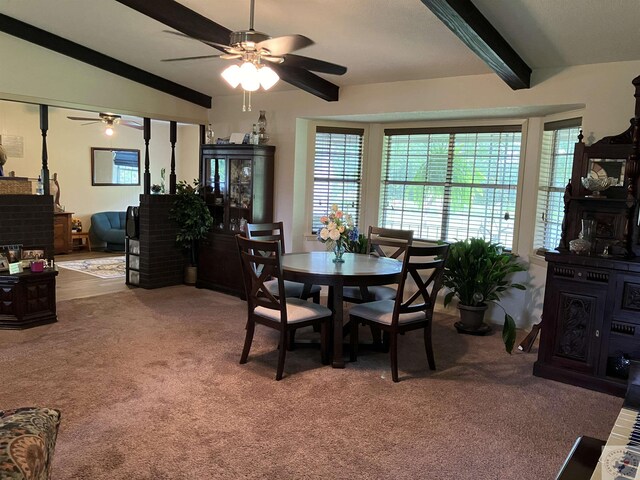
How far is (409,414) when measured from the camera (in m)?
3.10

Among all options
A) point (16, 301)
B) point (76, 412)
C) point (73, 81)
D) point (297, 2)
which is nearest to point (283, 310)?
point (76, 412)

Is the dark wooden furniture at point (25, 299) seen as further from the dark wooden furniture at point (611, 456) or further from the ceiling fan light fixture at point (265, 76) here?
the dark wooden furniture at point (611, 456)

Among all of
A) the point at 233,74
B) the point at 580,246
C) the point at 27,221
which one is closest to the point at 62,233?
the point at 27,221

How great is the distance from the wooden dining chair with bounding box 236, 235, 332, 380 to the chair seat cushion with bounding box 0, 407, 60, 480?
199cm

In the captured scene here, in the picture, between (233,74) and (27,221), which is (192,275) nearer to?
(27,221)

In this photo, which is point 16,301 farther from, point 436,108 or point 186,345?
point 436,108

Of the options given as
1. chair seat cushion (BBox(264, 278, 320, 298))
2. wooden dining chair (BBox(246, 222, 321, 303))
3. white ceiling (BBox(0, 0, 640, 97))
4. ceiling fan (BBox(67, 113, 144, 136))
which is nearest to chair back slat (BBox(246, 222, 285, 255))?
wooden dining chair (BBox(246, 222, 321, 303))

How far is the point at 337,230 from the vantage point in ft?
13.3

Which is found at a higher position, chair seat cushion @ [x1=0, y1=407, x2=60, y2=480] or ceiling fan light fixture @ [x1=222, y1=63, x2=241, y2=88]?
ceiling fan light fixture @ [x1=222, y1=63, x2=241, y2=88]

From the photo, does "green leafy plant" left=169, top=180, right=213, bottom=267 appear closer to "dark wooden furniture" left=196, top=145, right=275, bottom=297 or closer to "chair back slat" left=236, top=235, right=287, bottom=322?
"dark wooden furniture" left=196, top=145, right=275, bottom=297

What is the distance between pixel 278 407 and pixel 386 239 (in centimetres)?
229

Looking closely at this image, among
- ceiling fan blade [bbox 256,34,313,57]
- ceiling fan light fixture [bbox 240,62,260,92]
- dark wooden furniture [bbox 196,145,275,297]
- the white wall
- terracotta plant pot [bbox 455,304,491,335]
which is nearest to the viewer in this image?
ceiling fan blade [bbox 256,34,313,57]

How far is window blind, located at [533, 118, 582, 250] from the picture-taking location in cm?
462

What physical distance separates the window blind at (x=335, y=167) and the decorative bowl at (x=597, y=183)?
9.25 ft
